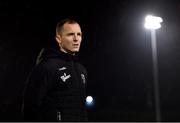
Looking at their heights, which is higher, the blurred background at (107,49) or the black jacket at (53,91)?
the blurred background at (107,49)

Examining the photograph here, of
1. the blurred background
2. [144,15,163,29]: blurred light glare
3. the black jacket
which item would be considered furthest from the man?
the blurred background

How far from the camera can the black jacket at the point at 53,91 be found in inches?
123

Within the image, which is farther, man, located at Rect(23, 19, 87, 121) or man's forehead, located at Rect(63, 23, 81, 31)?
man's forehead, located at Rect(63, 23, 81, 31)

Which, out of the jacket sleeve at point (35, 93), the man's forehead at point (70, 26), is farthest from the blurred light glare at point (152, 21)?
the jacket sleeve at point (35, 93)

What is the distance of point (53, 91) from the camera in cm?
318

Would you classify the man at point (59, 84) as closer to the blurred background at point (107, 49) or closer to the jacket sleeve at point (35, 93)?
the jacket sleeve at point (35, 93)

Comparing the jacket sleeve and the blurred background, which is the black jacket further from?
the blurred background

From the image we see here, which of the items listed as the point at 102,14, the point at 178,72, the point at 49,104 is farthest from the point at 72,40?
the point at 178,72

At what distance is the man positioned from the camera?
10.3ft

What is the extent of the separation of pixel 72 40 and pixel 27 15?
88.0ft

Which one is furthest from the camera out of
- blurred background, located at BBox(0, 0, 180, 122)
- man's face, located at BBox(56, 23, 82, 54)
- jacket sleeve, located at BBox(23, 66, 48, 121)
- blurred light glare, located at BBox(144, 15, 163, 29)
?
blurred background, located at BBox(0, 0, 180, 122)

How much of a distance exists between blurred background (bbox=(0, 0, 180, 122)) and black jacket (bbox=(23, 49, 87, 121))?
2401 centimetres

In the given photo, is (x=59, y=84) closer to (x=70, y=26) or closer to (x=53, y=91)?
(x=53, y=91)

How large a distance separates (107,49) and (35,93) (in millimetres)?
33041
